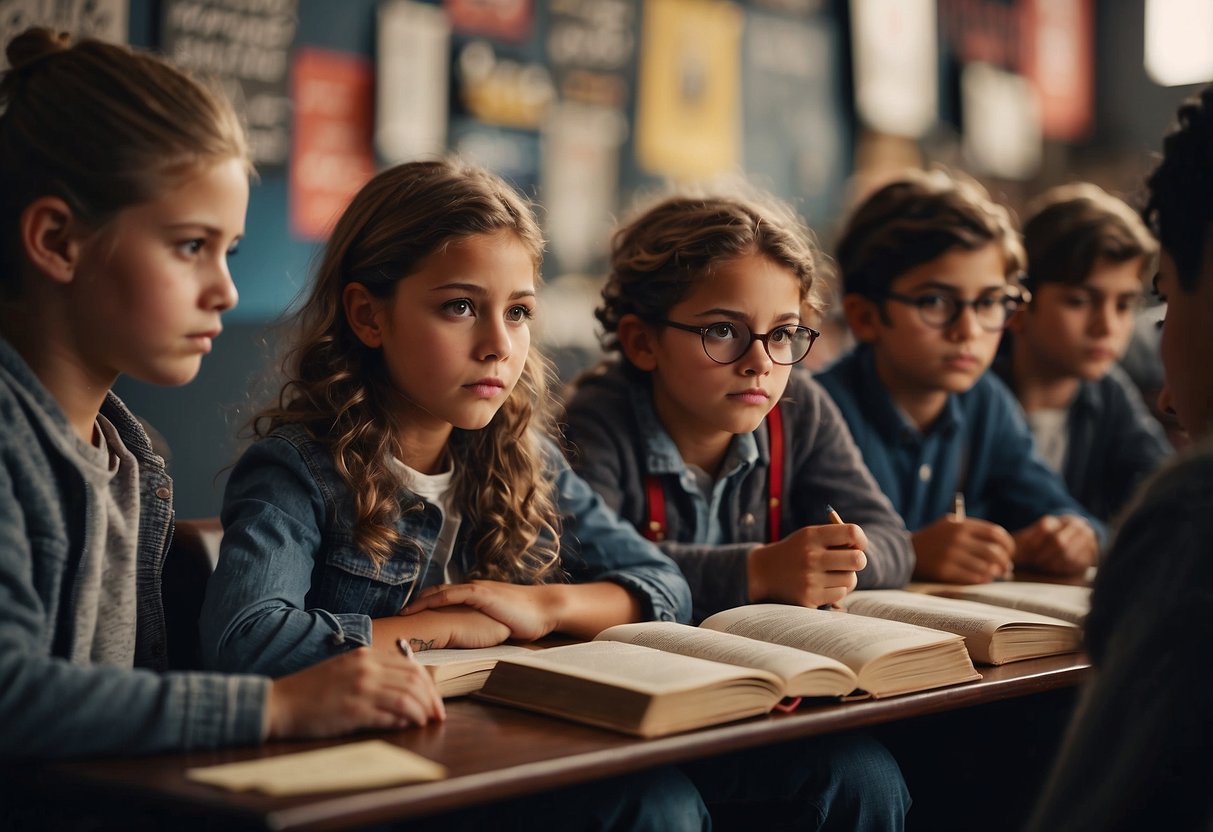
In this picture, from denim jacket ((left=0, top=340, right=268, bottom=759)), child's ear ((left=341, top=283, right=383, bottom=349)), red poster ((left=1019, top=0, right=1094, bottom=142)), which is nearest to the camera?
denim jacket ((left=0, top=340, right=268, bottom=759))

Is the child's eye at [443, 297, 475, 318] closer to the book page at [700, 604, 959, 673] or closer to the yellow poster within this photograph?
the book page at [700, 604, 959, 673]

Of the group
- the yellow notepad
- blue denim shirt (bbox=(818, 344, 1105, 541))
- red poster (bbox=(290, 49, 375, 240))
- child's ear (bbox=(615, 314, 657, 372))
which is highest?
red poster (bbox=(290, 49, 375, 240))

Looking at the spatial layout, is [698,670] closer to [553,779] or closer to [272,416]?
[553,779]

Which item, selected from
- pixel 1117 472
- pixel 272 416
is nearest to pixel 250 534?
pixel 272 416

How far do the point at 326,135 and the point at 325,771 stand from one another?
2.97m

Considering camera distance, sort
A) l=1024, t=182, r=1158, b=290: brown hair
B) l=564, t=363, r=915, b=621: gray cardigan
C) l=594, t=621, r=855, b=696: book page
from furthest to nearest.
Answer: l=1024, t=182, r=1158, b=290: brown hair < l=564, t=363, r=915, b=621: gray cardigan < l=594, t=621, r=855, b=696: book page

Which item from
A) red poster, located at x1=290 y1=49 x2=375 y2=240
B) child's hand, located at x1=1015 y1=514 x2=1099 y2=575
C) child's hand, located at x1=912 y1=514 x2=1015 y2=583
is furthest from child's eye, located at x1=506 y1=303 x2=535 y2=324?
red poster, located at x1=290 y1=49 x2=375 y2=240

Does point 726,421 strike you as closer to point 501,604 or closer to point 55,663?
point 501,604

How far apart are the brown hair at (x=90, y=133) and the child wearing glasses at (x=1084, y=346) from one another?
1858mm

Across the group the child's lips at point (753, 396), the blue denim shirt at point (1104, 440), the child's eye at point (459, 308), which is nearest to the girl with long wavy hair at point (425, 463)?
the child's eye at point (459, 308)

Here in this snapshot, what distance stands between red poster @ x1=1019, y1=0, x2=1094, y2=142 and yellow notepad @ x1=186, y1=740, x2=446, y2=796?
565 centimetres

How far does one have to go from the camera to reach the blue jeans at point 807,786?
158 centimetres

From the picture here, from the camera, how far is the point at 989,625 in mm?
1521

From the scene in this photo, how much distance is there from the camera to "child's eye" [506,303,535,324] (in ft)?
5.44
